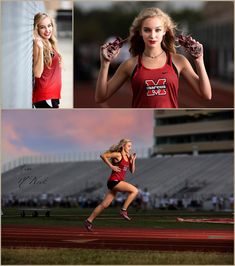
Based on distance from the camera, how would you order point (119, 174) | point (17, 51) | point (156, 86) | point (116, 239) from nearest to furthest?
point (156, 86) < point (17, 51) < point (119, 174) < point (116, 239)

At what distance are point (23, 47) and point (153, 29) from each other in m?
1.39

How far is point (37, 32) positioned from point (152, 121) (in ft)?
5.60

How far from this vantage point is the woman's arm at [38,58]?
9828 millimetres

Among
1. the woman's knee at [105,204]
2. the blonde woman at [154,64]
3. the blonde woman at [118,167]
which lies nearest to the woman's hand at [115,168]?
the blonde woman at [118,167]

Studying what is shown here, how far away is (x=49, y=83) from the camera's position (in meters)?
9.84

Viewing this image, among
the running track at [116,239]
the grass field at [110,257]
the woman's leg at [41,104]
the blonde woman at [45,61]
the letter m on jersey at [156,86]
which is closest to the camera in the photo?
the letter m on jersey at [156,86]

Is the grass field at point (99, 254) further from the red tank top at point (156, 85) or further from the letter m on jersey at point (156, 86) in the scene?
the letter m on jersey at point (156, 86)

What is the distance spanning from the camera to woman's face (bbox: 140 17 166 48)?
961cm

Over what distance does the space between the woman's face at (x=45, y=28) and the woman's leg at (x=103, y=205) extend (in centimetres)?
194

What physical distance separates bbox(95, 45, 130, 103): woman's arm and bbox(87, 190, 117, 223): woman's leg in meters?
1.23

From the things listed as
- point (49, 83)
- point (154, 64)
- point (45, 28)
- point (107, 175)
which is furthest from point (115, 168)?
point (45, 28)

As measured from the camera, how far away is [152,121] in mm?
10555

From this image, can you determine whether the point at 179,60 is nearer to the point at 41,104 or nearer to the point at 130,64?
the point at 130,64

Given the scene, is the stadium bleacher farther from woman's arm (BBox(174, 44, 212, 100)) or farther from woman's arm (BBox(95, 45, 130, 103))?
woman's arm (BBox(174, 44, 212, 100))
